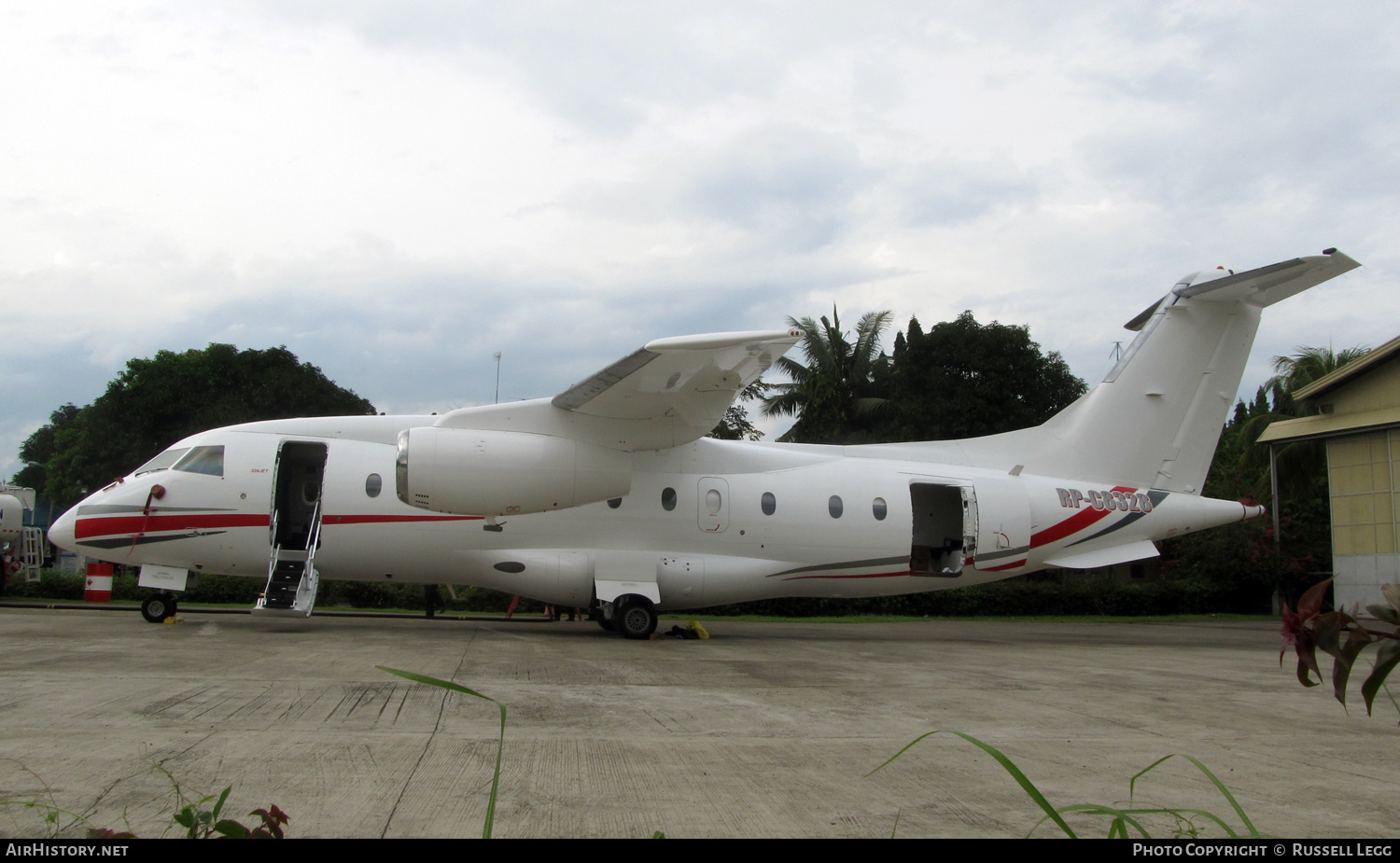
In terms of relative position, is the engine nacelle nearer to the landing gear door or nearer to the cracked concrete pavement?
the cracked concrete pavement

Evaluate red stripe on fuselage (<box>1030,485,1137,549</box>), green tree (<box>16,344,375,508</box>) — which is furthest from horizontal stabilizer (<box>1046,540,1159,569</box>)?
green tree (<box>16,344,375,508</box>)

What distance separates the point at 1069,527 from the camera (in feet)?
42.5

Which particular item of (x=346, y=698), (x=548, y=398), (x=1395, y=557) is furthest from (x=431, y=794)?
(x=1395, y=557)

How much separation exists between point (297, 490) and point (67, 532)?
273cm

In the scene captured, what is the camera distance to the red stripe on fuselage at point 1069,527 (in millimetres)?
12891

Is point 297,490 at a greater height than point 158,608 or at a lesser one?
greater

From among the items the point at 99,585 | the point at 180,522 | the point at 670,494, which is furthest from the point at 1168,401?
the point at 99,585

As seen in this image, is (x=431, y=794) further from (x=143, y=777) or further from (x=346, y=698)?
(x=346, y=698)

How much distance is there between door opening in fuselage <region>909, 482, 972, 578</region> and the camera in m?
13.0

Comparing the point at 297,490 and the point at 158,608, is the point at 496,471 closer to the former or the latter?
the point at 297,490

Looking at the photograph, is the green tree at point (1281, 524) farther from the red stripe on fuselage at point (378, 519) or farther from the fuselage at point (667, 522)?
the red stripe on fuselage at point (378, 519)
